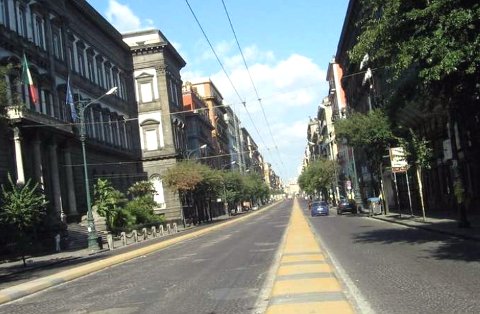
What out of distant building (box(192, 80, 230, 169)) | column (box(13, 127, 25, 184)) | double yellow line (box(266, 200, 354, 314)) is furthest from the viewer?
distant building (box(192, 80, 230, 169))

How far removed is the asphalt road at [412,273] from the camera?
912 centimetres

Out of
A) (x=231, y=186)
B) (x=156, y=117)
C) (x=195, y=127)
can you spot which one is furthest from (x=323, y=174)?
(x=156, y=117)

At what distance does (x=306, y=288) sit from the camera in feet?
36.2

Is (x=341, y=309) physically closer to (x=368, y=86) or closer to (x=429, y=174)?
(x=429, y=174)

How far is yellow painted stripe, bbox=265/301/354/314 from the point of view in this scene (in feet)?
28.7

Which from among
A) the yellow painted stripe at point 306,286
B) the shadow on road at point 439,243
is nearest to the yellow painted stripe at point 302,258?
the shadow on road at point 439,243

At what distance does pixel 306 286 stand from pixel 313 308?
228 centimetres

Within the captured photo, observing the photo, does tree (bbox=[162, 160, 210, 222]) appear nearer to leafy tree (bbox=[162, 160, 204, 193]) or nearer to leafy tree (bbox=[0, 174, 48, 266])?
leafy tree (bbox=[162, 160, 204, 193])

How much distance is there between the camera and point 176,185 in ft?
219

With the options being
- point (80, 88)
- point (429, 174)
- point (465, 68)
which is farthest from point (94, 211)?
point (465, 68)

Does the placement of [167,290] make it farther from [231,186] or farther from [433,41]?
[231,186]

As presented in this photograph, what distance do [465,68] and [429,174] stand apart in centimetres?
2790

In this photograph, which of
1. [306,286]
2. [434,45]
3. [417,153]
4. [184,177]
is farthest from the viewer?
[184,177]

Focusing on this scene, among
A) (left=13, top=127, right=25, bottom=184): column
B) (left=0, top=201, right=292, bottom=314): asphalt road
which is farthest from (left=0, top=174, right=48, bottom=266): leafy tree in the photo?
Result: (left=13, top=127, right=25, bottom=184): column
